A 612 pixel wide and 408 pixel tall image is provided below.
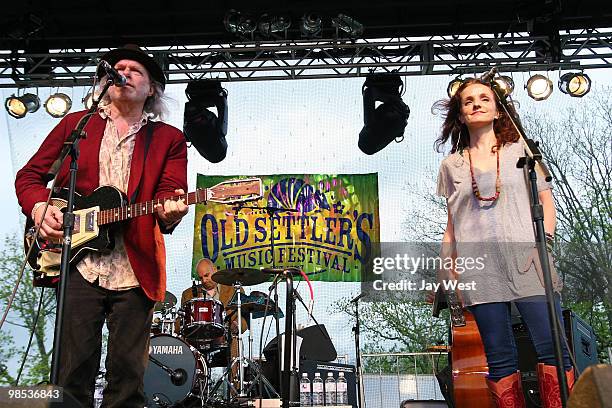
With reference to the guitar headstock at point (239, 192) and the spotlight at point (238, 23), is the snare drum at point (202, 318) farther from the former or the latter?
the guitar headstock at point (239, 192)

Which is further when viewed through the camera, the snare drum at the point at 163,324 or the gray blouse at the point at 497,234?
the snare drum at the point at 163,324

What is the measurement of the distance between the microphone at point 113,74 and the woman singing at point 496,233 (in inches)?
62.9

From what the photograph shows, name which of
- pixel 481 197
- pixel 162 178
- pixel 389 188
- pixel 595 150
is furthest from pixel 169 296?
pixel 595 150

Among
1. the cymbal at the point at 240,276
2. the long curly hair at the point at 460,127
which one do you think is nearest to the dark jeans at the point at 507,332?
the long curly hair at the point at 460,127

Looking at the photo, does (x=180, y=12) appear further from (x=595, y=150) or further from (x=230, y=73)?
(x=595, y=150)

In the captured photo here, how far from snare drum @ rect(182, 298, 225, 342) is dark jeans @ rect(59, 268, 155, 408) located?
363 cm

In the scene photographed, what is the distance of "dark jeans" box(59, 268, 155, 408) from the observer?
8.45 feet

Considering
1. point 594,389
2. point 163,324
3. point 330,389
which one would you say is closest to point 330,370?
point 330,389

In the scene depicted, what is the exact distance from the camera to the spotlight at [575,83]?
290 inches

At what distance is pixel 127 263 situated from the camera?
2771 millimetres

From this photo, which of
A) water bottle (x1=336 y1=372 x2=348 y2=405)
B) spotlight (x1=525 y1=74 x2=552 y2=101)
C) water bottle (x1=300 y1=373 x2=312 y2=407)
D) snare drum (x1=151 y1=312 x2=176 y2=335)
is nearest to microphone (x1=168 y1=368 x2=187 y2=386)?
snare drum (x1=151 y1=312 x2=176 y2=335)

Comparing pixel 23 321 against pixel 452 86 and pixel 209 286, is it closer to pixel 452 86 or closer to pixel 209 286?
pixel 209 286

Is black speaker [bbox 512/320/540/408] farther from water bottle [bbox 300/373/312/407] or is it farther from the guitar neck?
water bottle [bbox 300/373/312/407]

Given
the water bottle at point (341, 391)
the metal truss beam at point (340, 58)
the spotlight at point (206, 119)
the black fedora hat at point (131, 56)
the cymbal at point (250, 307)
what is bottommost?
the water bottle at point (341, 391)
